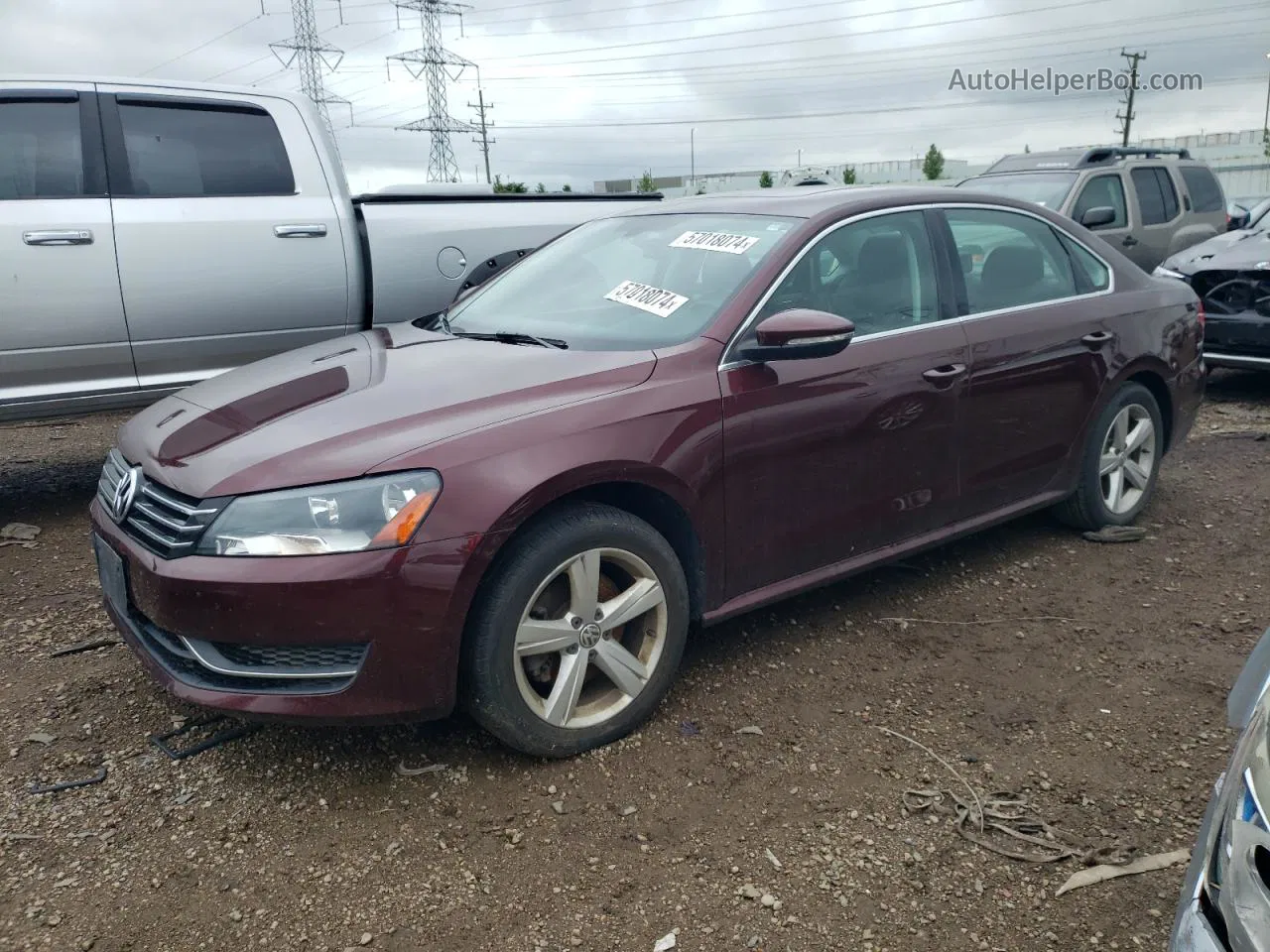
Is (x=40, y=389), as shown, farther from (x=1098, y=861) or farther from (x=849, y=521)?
(x=1098, y=861)

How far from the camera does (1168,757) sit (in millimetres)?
2918

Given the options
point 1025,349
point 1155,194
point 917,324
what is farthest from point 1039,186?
point 917,324

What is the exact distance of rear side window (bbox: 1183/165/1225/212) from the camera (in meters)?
11.3

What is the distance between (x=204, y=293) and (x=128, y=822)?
10.3 ft

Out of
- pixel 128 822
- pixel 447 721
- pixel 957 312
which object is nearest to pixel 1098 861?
pixel 447 721

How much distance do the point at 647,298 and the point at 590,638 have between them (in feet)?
4.06

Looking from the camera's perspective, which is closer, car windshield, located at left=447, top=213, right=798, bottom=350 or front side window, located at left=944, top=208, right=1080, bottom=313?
car windshield, located at left=447, top=213, right=798, bottom=350

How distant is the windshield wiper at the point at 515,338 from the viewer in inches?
131

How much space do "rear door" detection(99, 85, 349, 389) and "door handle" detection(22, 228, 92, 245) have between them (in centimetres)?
14

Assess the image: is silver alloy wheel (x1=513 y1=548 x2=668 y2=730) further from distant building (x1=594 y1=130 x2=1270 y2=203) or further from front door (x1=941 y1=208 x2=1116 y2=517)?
distant building (x1=594 y1=130 x2=1270 y2=203)

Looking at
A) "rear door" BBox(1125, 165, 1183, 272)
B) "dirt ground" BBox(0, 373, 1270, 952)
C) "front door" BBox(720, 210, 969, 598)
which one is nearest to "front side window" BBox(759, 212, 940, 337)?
"front door" BBox(720, 210, 969, 598)

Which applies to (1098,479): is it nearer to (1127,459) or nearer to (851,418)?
(1127,459)

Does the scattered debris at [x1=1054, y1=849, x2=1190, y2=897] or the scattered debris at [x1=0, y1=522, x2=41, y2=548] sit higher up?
the scattered debris at [x1=0, y1=522, x2=41, y2=548]

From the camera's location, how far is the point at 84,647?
3.69 meters
